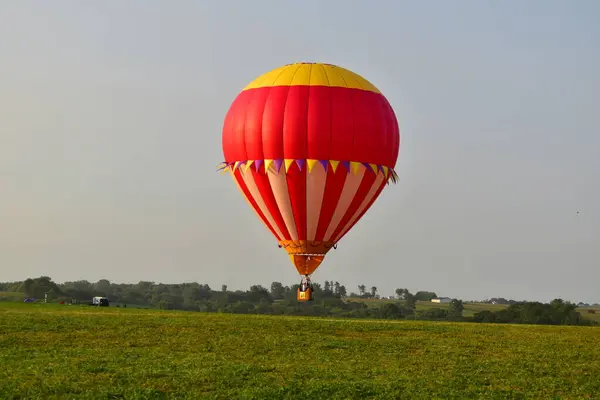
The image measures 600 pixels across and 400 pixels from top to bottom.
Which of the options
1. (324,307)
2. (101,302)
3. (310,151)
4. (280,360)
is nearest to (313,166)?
(310,151)

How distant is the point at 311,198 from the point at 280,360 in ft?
68.8

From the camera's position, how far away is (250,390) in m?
29.3

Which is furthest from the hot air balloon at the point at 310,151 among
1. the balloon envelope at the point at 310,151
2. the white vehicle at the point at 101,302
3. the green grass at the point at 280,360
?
the white vehicle at the point at 101,302

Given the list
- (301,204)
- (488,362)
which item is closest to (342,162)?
(301,204)

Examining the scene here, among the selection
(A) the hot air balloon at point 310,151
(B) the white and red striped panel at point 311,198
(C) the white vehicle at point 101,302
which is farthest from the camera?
(C) the white vehicle at point 101,302

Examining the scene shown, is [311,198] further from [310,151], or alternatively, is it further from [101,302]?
[101,302]

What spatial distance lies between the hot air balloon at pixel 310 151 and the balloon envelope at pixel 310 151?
63 millimetres

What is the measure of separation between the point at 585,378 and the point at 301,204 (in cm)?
2616

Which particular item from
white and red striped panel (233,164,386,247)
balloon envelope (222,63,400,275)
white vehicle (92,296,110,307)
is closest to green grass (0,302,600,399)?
white and red striped panel (233,164,386,247)

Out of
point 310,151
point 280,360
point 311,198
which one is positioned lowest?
point 280,360

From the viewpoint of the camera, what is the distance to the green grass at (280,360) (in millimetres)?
29859

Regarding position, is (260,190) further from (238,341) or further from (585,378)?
(585,378)

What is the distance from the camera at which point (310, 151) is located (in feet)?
181

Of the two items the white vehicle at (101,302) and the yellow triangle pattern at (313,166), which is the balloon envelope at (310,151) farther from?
the white vehicle at (101,302)
